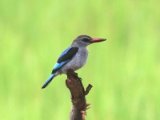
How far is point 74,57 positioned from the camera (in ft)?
7.97

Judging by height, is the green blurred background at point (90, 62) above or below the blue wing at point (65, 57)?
above

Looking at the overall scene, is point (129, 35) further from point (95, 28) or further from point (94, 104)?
point (94, 104)

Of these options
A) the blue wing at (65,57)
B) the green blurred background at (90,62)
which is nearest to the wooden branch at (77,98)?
the blue wing at (65,57)

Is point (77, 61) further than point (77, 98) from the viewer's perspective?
Yes

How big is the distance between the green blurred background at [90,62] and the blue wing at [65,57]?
3.28 ft

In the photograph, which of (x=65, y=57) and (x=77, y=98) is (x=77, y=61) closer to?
(x=65, y=57)

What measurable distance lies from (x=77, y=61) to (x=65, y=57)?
0.05 m

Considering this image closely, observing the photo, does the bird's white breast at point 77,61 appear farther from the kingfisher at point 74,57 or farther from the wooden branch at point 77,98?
the wooden branch at point 77,98

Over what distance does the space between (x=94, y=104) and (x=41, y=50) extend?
393 mm

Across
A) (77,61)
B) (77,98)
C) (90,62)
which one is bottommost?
(77,98)

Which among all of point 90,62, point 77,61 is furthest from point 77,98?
point 90,62

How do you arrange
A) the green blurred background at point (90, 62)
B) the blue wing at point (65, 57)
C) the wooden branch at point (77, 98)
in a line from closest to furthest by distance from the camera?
the wooden branch at point (77, 98)
the blue wing at point (65, 57)
the green blurred background at point (90, 62)

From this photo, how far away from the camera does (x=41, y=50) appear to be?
12.1 feet

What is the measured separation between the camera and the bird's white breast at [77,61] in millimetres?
2373
